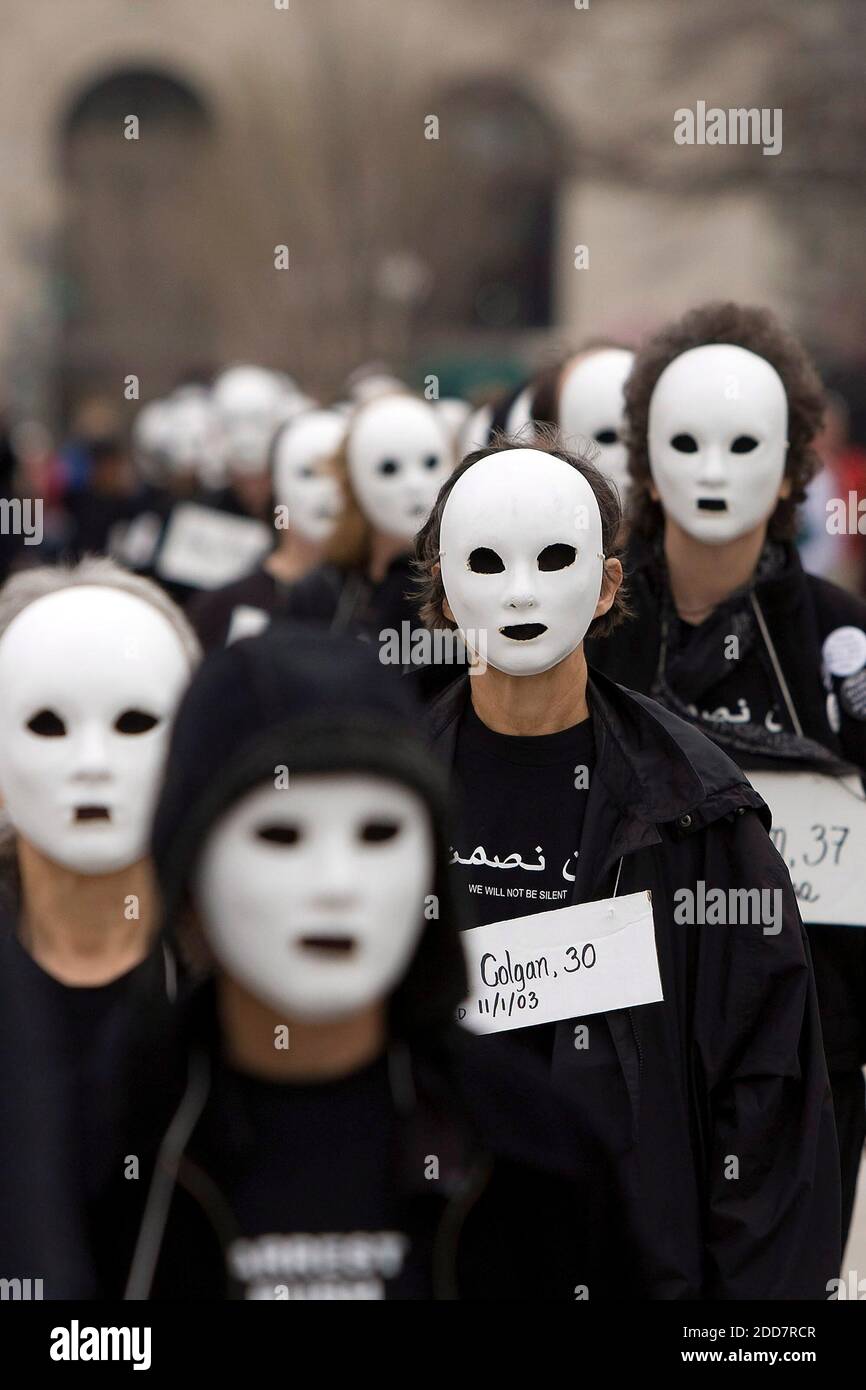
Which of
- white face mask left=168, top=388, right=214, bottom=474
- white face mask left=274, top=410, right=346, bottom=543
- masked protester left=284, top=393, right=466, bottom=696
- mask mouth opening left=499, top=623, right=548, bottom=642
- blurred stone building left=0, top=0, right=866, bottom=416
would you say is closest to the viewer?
mask mouth opening left=499, top=623, right=548, bottom=642

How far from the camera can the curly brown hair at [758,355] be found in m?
5.87

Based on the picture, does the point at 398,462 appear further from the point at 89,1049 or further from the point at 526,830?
the point at 89,1049

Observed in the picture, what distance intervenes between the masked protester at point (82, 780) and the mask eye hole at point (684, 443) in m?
2.21

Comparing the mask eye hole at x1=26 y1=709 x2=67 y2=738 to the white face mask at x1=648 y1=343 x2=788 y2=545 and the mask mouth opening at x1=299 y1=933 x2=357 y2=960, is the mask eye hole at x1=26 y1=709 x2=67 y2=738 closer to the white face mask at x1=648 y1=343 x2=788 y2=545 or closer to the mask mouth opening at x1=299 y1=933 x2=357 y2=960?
the mask mouth opening at x1=299 y1=933 x2=357 y2=960

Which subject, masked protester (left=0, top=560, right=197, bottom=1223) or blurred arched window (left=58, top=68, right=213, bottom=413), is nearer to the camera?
masked protester (left=0, top=560, right=197, bottom=1223)

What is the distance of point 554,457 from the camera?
14.3 ft

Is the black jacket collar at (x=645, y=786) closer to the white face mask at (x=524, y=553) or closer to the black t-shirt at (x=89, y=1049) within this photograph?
the white face mask at (x=524, y=553)

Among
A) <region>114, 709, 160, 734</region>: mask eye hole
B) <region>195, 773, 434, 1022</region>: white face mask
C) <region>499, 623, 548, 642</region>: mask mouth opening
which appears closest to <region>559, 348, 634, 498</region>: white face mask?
<region>499, 623, 548, 642</region>: mask mouth opening

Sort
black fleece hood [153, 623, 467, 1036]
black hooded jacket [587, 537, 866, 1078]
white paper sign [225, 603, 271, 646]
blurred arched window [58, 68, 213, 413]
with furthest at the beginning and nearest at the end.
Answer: blurred arched window [58, 68, 213, 413], white paper sign [225, 603, 271, 646], black hooded jacket [587, 537, 866, 1078], black fleece hood [153, 623, 467, 1036]

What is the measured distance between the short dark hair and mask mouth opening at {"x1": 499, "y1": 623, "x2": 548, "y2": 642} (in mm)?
Answer: 265

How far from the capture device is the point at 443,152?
32062 mm

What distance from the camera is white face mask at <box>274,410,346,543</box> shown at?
897 centimetres

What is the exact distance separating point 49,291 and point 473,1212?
106 ft

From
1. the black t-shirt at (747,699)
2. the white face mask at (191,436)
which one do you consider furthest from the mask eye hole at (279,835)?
the white face mask at (191,436)
